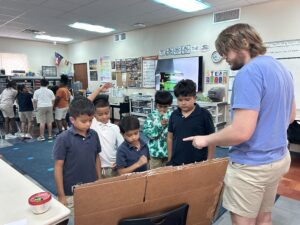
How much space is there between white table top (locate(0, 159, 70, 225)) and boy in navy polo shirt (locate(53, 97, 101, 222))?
0.25 metres

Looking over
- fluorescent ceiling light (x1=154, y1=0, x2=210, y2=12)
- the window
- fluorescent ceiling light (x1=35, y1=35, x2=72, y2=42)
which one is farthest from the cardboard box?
the window

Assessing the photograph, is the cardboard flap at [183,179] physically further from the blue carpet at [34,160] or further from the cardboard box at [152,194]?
→ the blue carpet at [34,160]

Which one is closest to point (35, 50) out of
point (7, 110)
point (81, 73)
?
point (81, 73)

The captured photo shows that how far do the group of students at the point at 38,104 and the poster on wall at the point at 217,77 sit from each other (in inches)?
123

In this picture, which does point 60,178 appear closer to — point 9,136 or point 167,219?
point 167,219

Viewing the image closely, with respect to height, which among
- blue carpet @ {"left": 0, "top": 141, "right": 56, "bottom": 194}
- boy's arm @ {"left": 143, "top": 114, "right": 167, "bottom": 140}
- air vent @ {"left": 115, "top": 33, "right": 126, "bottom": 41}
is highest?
air vent @ {"left": 115, "top": 33, "right": 126, "bottom": 41}

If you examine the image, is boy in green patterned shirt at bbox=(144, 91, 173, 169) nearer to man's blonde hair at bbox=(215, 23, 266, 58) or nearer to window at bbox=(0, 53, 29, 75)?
man's blonde hair at bbox=(215, 23, 266, 58)

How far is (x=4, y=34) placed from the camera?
21.9 ft

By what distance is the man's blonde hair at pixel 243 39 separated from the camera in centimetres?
102

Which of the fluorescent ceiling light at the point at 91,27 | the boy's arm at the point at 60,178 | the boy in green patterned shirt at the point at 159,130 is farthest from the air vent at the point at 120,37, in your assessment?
the boy's arm at the point at 60,178

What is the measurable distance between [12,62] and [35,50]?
0.86 meters

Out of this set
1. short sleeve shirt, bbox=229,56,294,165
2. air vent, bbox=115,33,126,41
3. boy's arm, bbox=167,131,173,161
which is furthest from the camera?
air vent, bbox=115,33,126,41

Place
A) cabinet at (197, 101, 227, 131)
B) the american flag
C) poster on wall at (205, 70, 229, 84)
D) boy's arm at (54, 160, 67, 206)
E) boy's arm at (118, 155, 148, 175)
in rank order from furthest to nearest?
the american flag < poster on wall at (205, 70, 229, 84) < cabinet at (197, 101, 227, 131) < boy's arm at (118, 155, 148, 175) < boy's arm at (54, 160, 67, 206)

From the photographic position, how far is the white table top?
80cm
